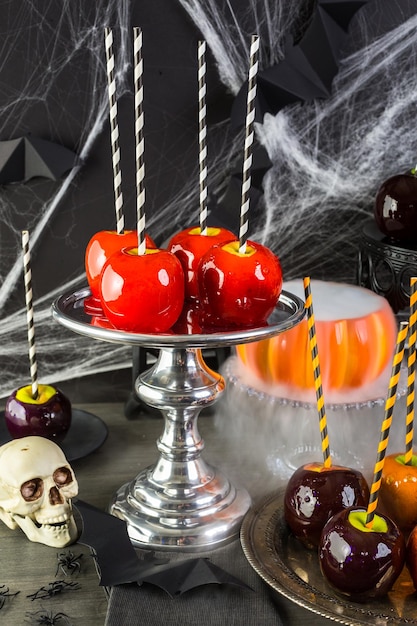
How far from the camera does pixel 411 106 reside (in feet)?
3.97

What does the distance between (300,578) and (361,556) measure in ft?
0.26

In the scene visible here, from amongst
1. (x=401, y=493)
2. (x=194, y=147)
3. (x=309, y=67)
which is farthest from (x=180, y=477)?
(x=309, y=67)

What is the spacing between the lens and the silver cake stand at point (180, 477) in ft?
2.93

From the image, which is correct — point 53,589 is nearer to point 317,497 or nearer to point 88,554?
point 88,554

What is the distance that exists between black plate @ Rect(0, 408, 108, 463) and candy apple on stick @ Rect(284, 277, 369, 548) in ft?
1.05

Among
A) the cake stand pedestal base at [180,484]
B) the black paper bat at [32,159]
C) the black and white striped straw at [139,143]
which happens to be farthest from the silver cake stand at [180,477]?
the black paper bat at [32,159]

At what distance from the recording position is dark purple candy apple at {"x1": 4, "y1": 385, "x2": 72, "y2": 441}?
1.02 m

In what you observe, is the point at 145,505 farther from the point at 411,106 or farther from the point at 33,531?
the point at 411,106

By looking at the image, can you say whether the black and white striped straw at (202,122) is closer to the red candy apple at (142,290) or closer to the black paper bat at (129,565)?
the red candy apple at (142,290)

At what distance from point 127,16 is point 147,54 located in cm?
6

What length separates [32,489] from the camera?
35.0 inches

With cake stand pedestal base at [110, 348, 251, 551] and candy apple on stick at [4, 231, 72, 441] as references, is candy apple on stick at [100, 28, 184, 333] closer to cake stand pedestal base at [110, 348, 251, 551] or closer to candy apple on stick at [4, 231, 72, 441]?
cake stand pedestal base at [110, 348, 251, 551]

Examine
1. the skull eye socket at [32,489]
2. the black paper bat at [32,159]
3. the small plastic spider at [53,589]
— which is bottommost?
the small plastic spider at [53,589]

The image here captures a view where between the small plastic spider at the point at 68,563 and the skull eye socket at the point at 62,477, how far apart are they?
73 millimetres
